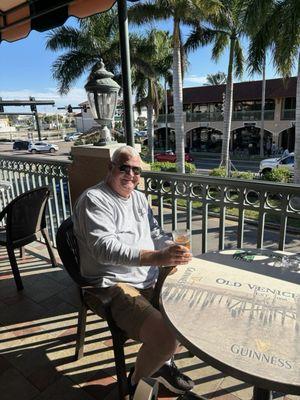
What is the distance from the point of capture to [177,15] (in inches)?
471

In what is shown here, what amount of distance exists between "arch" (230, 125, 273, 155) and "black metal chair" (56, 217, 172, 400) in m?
29.3

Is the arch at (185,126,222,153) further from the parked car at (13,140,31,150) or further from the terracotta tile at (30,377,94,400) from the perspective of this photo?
the terracotta tile at (30,377,94,400)

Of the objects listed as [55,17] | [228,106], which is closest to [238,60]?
[228,106]

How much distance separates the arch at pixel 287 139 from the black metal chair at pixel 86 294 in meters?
28.5

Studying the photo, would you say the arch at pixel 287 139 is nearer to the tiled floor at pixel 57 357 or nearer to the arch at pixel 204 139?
the arch at pixel 204 139

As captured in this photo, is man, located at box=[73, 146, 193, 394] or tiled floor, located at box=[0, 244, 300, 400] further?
tiled floor, located at box=[0, 244, 300, 400]

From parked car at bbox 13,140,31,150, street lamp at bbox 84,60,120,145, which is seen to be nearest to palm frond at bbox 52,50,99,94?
street lamp at bbox 84,60,120,145

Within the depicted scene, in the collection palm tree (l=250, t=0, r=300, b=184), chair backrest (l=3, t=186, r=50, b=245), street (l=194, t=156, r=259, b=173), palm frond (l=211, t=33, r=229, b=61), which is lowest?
street (l=194, t=156, r=259, b=173)

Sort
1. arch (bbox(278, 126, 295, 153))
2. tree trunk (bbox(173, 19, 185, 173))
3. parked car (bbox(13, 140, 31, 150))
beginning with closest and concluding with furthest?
tree trunk (bbox(173, 19, 185, 173)) < arch (bbox(278, 126, 295, 153)) < parked car (bbox(13, 140, 31, 150))

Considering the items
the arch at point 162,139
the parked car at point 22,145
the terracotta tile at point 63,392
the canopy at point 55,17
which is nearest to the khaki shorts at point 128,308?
the terracotta tile at point 63,392

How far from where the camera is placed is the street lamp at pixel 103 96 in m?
2.64

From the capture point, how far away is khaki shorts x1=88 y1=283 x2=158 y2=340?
1.54 m

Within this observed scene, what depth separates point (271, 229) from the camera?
8.77 m

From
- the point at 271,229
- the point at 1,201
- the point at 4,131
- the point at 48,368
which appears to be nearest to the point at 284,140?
the point at 271,229
